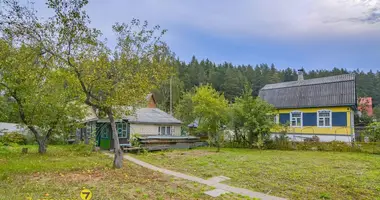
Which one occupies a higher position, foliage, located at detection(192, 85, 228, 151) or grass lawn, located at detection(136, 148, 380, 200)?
foliage, located at detection(192, 85, 228, 151)

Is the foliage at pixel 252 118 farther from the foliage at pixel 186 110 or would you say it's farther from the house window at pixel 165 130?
the foliage at pixel 186 110

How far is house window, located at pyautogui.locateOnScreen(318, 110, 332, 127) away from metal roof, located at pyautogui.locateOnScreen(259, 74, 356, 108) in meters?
0.67

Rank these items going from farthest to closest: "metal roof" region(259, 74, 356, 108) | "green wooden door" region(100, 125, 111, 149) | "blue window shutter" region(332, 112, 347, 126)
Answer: "metal roof" region(259, 74, 356, 108), "blue window shutter" region(332, 112, 347, 126), "green wooden door" region(100, 125, 111, 149)

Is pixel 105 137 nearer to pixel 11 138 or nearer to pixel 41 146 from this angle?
pixel 41 146

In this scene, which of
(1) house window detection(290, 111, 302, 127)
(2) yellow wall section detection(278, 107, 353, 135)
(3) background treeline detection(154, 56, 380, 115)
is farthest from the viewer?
(3) background treeline detection(154, 56, 380, 115)

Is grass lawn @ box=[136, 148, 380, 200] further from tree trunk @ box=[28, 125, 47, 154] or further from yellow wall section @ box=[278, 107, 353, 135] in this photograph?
yellow wall section @ box=[278, 107, 353, 135]

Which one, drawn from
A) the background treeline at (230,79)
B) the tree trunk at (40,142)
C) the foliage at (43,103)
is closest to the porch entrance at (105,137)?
the foliage at (43,103)

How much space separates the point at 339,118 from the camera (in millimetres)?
21141

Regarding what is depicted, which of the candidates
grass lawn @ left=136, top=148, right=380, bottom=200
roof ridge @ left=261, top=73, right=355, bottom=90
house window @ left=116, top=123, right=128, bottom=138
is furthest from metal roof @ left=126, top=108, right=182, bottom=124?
roof ridge @ left=261, top=73, right=355, bottom=90

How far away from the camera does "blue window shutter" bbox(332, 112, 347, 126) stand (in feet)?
68.4

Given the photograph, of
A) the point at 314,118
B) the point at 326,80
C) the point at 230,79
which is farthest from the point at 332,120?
the point at 230,79

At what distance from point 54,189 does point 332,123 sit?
2200 cm

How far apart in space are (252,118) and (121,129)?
32.9ft

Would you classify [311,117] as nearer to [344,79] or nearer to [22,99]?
[344,79]
